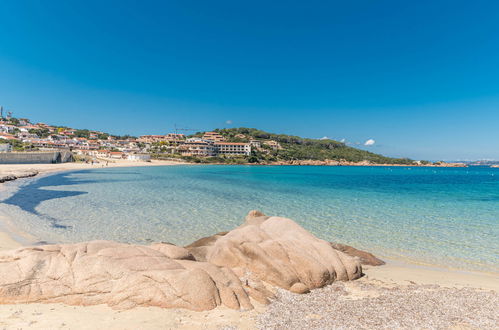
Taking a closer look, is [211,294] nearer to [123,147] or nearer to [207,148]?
[207,148]

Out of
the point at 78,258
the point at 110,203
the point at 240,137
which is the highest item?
the point at 240,137

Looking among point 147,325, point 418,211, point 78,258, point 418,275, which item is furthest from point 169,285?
point 418,211

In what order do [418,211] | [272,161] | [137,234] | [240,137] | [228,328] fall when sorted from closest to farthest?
[228,328] → [137,234] → [418,211] → [272,161] → [240,137]

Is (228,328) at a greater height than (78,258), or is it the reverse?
(78,258)

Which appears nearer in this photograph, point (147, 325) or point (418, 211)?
point (147, 325)

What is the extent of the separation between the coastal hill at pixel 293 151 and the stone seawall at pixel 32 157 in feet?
168

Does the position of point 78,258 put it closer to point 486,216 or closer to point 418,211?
point 418,211

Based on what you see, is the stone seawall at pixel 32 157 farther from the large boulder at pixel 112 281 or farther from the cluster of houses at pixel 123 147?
the large boulder at pixel 112 281

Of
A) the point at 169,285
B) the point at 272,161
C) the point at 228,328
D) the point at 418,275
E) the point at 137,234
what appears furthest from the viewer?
the point at 272,161

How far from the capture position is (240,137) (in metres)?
184

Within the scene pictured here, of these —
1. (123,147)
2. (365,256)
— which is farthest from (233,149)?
(365,256)

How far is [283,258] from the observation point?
28.0ft

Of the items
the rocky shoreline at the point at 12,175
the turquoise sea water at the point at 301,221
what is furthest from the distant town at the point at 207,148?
Answer: the turquoise sea water at the point at 301,221

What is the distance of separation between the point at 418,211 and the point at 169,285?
22.4m
